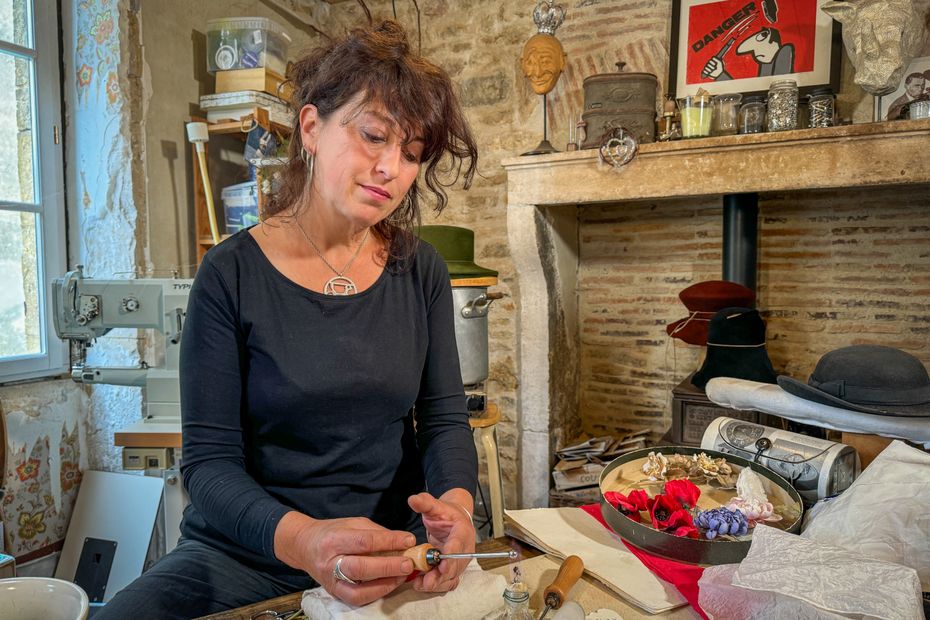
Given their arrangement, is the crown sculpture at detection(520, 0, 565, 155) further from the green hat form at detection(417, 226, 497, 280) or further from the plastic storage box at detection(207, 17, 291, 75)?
the plastic storage box at detection(207, 17, 291, 75)

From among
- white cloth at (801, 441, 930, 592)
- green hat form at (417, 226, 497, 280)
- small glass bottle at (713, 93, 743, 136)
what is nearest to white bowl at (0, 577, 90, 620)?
white cloth at (801, 441, 930, 592)

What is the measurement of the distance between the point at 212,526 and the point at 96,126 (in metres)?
2.12

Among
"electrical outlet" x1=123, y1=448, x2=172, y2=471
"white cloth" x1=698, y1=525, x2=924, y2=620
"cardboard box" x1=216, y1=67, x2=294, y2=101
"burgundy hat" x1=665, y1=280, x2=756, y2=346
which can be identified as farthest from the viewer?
"cardboard box" x1=216, y1=67, x2=294, y2=101

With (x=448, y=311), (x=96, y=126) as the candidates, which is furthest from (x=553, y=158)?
(x=96, y=126)

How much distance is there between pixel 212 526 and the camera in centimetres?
109

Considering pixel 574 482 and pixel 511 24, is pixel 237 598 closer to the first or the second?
pixel 574 482

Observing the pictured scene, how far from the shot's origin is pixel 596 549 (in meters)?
1.03

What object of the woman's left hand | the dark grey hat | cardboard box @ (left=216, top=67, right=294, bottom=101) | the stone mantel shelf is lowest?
the woman's left hand

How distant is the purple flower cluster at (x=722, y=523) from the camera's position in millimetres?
1029

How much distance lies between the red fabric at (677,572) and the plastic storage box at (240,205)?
229 cm

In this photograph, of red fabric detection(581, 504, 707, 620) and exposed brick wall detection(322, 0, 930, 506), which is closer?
red fabric detection(581, 504, 707, 620)

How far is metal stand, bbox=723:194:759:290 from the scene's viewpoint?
2869mm

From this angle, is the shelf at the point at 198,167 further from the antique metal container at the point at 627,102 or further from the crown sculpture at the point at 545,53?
the antique metal container at the point at 627,102

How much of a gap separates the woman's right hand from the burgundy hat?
6.97ft
